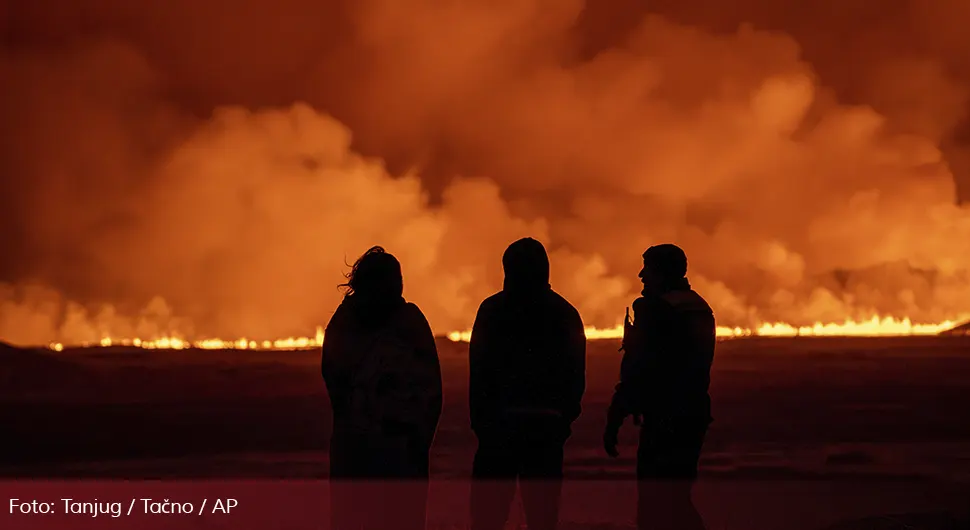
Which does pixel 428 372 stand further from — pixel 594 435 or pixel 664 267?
pixel 594 435

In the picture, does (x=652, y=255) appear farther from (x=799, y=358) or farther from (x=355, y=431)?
(x=799, y=358)

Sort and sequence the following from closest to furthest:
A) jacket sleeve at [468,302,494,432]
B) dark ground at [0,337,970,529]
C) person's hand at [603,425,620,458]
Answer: jacket sleeve at [468,302,494,432] < person's hand at [603,425,620,458] < dark ground at [0,337,970,529]

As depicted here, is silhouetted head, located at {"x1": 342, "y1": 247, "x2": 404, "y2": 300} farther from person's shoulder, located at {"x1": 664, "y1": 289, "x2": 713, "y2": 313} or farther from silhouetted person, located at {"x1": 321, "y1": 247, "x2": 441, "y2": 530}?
person's shoulder, located at {"x1": 664, "y1": 289, "x2": 713, "y2": 313}

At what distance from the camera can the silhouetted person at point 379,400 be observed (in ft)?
18.6

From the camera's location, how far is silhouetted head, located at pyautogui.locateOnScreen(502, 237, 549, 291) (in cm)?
604

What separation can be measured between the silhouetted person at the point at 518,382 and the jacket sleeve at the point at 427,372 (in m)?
0.38

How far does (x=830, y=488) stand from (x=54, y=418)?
73.3 ft

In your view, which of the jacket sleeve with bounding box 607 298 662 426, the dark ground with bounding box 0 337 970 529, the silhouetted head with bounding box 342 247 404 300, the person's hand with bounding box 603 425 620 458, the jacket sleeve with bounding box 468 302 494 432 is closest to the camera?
the silhouetted head with bounding box 342 247 404 300

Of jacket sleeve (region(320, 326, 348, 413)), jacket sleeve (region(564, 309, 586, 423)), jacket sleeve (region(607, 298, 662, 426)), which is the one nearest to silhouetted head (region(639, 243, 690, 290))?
jacket sleeve (region(607, 298, 662, 426))

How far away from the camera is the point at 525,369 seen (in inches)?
241

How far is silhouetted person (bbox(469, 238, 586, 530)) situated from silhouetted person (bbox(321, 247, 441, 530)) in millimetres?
421

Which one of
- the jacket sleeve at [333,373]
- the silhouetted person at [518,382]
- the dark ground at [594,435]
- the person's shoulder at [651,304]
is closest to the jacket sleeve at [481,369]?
the silhouetted person at [518,382]

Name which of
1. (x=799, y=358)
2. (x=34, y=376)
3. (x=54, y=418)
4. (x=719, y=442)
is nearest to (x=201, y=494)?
(x=719, y=442)

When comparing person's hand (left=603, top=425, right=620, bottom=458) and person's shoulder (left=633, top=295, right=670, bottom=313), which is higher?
person's shoulder (left=633, top=295, right=670, bottom=313)
